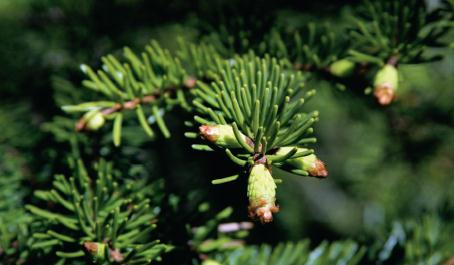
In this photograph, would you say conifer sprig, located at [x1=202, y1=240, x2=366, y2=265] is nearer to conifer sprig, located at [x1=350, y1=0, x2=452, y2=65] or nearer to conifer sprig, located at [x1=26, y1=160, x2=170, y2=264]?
conifer sprig, located at [x1=26, y1=160, x2=170, y2=264]

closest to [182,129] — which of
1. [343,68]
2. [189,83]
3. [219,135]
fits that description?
[189,83]

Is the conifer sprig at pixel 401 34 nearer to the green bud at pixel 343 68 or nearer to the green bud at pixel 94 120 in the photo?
the green bud at pixel 343 68

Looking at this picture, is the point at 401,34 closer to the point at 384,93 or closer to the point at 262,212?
the point at 384,93

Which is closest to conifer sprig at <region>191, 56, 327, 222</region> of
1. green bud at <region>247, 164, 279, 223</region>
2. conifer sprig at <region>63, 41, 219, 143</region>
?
green bud at <region>247, 164, 279, 223</region>

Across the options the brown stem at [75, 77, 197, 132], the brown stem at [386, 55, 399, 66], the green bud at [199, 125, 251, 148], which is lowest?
the green bud at [199, 125, 251, 148]

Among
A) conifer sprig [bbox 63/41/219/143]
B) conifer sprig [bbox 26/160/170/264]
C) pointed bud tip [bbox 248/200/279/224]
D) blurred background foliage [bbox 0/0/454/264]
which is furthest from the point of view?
blurred background foliage [bbox 0/0/454/264]
